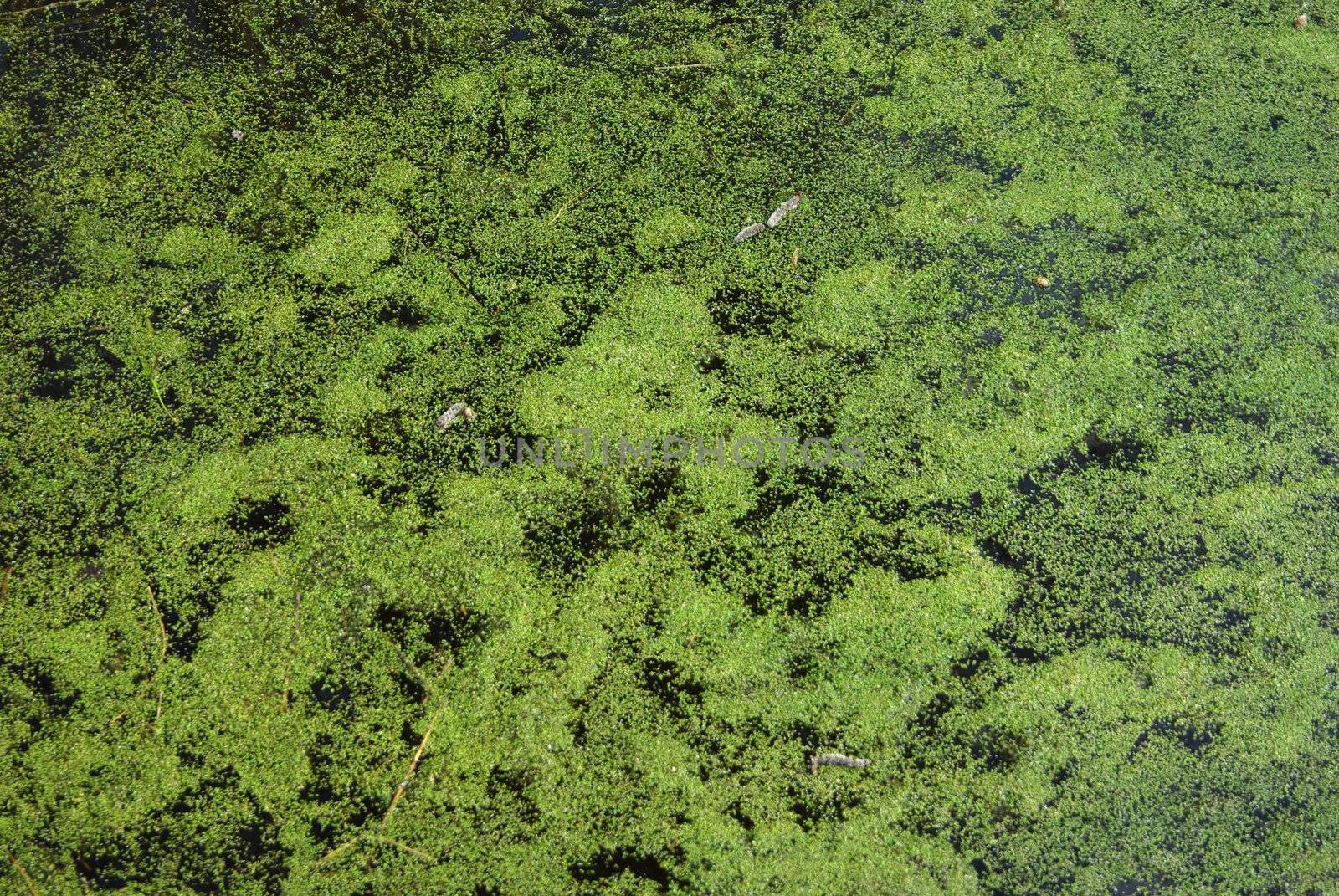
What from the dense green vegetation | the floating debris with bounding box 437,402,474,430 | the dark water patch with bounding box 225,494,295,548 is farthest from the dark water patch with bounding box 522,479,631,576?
the dark water patch with bounding box 225,494,295,548

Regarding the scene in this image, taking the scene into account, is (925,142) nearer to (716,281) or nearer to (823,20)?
(823,20)

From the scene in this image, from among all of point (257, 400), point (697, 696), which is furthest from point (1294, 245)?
point (257, 400)

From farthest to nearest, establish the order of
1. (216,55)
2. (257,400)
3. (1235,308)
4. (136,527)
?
(216,55) → (1235,308) → (257,400) → (136,527)

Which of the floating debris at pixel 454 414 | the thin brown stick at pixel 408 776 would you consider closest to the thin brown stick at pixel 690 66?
the floating debris at pixel 454 414

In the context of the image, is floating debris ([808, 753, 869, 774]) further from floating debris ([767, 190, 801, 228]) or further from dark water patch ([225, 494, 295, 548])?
floating debris ([767, 190, 801, 228])

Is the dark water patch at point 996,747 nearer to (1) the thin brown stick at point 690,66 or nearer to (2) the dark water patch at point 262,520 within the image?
(2) the dark water patch at point 262,520

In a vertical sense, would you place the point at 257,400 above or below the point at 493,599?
above
